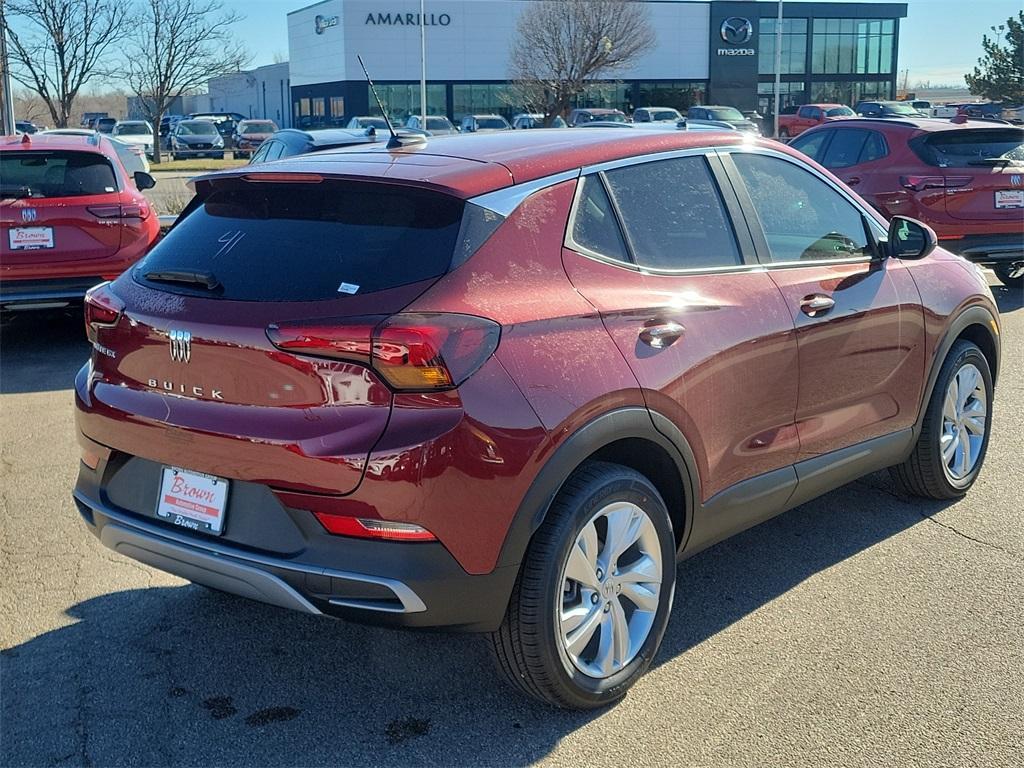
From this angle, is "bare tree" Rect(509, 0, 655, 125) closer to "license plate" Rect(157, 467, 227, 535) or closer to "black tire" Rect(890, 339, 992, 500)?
"black tire" Rect(890, 339, 992, 500)

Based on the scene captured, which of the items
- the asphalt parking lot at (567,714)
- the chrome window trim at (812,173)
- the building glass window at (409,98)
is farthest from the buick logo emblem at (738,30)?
the asphalt parking lot at (567,714)

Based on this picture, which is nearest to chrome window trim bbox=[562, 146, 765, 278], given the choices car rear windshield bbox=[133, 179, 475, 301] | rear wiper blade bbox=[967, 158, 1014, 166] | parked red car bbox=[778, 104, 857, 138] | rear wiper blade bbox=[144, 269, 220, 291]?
car rear windshield bbox=[133, 179, 475, 301]

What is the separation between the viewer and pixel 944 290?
498cm

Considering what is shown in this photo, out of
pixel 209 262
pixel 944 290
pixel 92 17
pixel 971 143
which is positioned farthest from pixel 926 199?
pixel 92 17

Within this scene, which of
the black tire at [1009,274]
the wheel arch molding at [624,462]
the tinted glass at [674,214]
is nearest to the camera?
the wheel arch molding at [624,462]

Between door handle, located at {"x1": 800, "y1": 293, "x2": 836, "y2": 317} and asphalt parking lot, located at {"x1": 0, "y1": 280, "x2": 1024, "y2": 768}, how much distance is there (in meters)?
1.12

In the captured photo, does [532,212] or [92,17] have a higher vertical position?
[92,17]

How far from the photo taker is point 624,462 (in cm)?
361

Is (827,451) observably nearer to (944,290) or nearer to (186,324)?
(944,290)

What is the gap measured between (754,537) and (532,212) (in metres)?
2.27

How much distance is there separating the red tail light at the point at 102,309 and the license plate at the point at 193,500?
0.59 m

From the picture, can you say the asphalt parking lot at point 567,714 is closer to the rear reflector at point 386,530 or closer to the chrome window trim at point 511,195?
the rear reflector at point 386,530

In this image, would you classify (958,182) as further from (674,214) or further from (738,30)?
(738,30)

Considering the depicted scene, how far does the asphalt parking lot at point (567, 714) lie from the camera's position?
10.6ft
